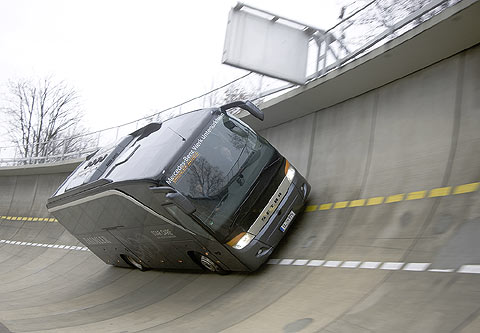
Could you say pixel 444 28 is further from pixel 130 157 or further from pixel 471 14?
pixel 130 157

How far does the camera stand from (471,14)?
25.6ft

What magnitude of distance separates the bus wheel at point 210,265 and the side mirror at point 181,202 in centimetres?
217

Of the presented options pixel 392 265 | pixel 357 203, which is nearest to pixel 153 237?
pixel 357 203

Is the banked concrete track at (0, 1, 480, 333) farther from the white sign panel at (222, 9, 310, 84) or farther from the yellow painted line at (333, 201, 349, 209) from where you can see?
the white sign panel at (222, 9, 310, 84)

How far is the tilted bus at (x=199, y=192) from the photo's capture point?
8219mm

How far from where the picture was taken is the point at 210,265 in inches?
386

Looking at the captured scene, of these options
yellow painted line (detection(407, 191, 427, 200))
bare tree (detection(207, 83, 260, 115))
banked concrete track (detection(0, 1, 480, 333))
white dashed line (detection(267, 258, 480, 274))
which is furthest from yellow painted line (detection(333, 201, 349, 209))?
bare tree (detection(207, 83, 260, 115))

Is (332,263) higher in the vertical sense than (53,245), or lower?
higher

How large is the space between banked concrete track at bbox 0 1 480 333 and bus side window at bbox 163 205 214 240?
128cm

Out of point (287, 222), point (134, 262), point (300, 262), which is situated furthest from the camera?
point (134, 262)

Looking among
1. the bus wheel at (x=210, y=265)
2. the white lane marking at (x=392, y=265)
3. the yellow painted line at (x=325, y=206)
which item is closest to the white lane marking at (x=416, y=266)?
the white lane marking at (x=392, y=265)

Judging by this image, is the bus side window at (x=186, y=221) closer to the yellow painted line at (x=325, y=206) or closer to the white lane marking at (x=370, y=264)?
the white lane marking at (x=370, y=264)

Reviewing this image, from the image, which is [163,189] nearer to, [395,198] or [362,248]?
[362,248]

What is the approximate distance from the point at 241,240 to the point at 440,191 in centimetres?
321
